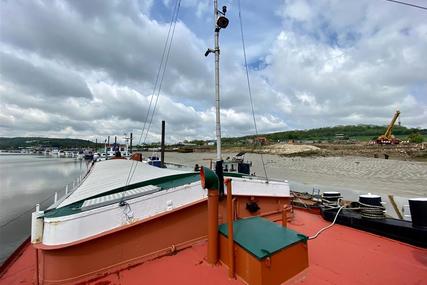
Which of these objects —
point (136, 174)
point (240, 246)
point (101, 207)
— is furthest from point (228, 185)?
point (136, 174)

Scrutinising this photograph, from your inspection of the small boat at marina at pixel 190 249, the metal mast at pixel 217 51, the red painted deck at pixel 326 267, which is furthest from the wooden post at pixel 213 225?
the metal mast at pixel 217 51

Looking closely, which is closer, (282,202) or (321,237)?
(321,237)

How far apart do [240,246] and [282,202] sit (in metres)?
2.80

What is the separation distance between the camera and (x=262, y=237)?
328 cm

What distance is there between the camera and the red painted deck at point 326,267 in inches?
124

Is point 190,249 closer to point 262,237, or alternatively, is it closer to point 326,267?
point 262,237

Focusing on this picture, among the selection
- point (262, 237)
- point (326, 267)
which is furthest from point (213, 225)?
point (326, 267)

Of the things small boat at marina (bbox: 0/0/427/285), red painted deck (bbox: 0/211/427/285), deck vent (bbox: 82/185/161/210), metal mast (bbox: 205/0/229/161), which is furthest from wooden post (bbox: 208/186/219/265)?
deck vent (bbox: 82/185/161/210)

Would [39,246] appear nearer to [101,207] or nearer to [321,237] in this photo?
[101,207]

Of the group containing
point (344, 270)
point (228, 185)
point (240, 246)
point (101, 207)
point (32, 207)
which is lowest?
point (32, 207)

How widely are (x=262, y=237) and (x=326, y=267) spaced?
4.26 ft

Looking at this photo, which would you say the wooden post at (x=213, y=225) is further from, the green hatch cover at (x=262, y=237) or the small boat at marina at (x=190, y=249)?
the green hatch cover at (x=262, y=237)

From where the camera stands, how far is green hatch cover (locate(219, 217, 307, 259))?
289 cm

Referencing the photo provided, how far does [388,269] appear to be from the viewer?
11.2ft
